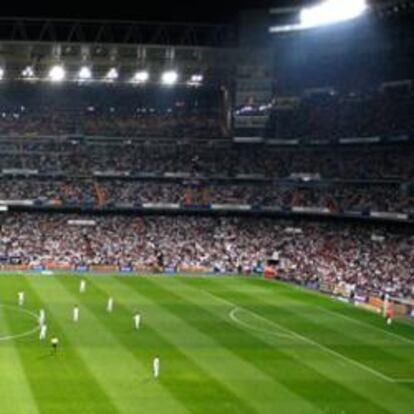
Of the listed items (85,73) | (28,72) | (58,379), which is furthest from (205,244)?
(58,379)

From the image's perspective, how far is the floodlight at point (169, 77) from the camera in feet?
243

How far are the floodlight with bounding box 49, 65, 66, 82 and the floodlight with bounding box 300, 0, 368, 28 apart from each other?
21.9m

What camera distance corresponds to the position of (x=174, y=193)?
8081cm

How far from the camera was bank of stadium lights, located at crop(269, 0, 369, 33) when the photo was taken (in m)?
57.3

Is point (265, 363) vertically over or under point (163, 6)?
under

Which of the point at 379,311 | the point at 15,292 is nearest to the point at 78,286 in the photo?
the point at 15,292

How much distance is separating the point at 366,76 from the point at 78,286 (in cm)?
3545

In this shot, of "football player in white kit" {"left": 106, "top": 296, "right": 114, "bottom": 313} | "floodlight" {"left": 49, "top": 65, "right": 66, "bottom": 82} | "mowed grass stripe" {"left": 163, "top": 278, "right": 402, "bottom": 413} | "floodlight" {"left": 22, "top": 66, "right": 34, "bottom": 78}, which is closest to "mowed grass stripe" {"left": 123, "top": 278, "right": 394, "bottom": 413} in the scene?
"mowed grass stripe" {"left": 163, "top": 278, "right": 402, "bottom": 413}

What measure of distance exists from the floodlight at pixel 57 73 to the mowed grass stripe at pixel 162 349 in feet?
72.0

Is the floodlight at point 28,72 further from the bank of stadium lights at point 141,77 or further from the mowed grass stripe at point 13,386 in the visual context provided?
the mowed grass stripe at point 13,386

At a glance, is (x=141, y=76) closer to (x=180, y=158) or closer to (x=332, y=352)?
(x=180, y=158)

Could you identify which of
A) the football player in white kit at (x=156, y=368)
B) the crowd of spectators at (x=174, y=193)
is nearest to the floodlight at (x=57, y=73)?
the crowd of spectators at (x=174, y=193)

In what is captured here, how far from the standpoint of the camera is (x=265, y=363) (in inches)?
1431

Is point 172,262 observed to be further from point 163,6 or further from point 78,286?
point 163,6
